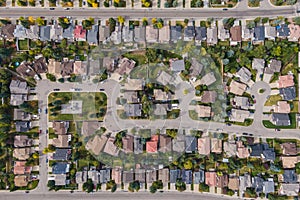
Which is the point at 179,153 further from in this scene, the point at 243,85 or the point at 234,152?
the point at 243,85

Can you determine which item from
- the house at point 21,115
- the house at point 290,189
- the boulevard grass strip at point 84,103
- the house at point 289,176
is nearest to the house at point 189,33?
the boulevard grass strip at point 84,103

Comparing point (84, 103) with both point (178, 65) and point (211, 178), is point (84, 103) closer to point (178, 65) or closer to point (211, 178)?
point (178, 65)

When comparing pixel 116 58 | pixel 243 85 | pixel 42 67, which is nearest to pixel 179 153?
pixel 243 85

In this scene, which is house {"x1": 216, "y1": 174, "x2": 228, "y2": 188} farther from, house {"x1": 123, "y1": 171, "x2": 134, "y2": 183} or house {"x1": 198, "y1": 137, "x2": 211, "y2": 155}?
house {"x1": 123, "y1": 171, "x2": 134, "y2": 183}

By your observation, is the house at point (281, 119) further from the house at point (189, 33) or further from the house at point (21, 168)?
the house at point (21, 168)

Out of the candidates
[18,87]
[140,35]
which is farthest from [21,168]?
[140,35]

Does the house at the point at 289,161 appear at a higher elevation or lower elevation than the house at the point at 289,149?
lower
